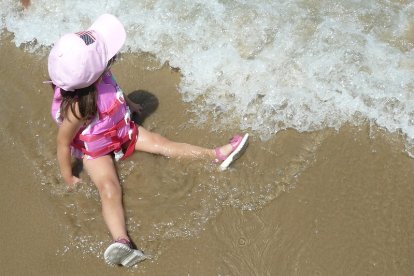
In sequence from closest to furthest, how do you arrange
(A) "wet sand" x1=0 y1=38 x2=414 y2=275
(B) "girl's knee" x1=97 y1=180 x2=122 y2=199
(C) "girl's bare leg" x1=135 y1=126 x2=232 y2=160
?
(A) "wet sand" x1=0 y1=38 x2=414 y2=275
(B) "girl's knee" x1=97 y1=180 x2=122 y2=199
(C) "girl's bare leg" x1=135 y1=126 x2=232 y2=160

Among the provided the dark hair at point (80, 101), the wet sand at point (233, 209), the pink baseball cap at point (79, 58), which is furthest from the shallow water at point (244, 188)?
the pink baseball cap at point (79, 58)

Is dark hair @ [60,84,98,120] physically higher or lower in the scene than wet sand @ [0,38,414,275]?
higher

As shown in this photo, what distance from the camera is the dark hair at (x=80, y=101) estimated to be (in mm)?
3006

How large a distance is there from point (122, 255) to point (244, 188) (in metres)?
0.86

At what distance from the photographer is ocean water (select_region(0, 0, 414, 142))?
359 cm

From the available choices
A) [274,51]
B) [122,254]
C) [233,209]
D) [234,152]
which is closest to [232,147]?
[234,152]

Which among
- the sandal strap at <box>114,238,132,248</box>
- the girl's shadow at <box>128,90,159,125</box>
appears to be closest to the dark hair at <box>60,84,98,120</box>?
the girl's shadow at <box>128,90,159,125</box>

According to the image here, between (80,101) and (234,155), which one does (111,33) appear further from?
(234,155)

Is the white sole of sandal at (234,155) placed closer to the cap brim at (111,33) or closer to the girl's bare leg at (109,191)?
the girl's bare leg at (109,191)

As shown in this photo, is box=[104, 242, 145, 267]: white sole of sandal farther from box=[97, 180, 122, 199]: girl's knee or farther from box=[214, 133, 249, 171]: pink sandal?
box=[214, 133, 249, 171]: pink sandal

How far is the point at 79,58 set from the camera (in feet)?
9.19

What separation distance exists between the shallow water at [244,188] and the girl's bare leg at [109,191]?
81 mm

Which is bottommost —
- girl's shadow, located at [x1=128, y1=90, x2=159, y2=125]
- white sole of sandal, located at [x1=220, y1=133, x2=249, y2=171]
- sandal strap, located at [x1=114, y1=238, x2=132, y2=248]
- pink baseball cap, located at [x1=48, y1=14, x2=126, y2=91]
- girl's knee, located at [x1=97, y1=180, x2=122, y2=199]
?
sandal strap, located at [x1=114, y1=238, x2=132, y2=248]

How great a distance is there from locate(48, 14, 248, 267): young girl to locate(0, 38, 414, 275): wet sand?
94mm
